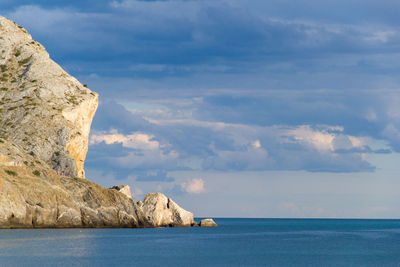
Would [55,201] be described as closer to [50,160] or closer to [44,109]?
[50,160]

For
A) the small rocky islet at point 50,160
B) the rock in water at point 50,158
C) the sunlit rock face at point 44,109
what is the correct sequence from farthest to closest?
the sunlit rock face at point 44,109, the small rocky islet at point 50,160, the rock in water at point 50,158

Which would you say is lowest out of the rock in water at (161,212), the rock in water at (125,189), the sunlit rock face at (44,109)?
the rock in water at (161,212)

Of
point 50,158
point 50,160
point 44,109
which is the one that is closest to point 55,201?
point 50,160

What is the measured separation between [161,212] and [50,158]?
3908 centimetres

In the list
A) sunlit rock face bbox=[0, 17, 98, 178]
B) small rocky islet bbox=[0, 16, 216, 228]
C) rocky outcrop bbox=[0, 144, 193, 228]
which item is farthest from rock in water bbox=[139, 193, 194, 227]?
sunlit rock face bbox=[0, 17, 98, 178]

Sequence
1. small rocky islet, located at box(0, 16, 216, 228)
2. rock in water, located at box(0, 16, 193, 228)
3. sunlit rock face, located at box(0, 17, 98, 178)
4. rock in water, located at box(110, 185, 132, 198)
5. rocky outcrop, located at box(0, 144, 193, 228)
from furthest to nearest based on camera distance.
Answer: rock in water, located at box(110, 185, 132, 198) → sunlit rock face, located at box(0, 17, 98, 178) → small rocky islet, located at box(0, 16, 216, 228) → rock in water, located at box(0, 16, 193, 228) → rocky outcrop, located at box(0, 144, 193, 228)

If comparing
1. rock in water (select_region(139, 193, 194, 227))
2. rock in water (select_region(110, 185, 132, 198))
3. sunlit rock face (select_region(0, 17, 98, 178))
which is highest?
sunlit rock face (select_region(0, 17, 98, 178))

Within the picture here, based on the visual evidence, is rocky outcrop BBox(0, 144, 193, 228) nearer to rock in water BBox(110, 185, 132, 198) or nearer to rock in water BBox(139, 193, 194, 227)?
rock in water BBox(139, 193, 194, 227)

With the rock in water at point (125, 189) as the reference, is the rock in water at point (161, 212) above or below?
below

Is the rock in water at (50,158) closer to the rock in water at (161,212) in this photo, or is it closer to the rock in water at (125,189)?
the rock in water at (161,212)

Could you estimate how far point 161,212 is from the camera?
179750 mm

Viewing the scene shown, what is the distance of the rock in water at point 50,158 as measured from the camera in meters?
130

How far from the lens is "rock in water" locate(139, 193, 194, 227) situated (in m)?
172

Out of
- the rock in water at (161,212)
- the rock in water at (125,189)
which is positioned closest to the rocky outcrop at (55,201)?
the rock in water at (161,212)
